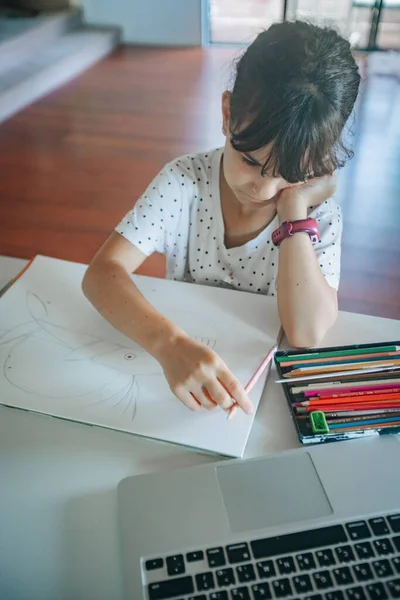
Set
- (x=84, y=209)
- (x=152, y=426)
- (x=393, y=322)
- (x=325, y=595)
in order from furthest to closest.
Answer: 1. (x=84, y=209)
2. (x=393, y=322)
3. (x=152, y=426)
4. (x=325, y=595)

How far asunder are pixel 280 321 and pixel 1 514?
0.41 m

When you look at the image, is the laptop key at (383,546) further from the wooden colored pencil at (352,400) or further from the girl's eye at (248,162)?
the girl's eye at (248,162)

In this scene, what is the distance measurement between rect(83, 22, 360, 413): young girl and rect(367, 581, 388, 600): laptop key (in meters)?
0.20

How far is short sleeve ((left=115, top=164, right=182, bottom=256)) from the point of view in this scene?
0.84 metres

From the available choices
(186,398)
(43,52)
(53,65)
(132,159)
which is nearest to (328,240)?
(186,398)

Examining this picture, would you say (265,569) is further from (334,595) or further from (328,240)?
(328,240)

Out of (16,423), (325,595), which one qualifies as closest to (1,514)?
(16,423)

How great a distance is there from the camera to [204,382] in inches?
23.7

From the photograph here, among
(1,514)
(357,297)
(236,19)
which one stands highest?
(236,19)

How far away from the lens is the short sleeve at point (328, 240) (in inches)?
32.6

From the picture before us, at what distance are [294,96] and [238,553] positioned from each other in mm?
490

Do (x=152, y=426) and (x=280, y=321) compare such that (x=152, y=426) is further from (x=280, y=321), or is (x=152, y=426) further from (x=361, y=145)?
(x=361, y=145)

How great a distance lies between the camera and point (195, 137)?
262 centimetres

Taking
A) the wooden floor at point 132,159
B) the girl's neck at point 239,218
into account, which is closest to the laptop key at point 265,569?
the girl's neck at point 239,218
